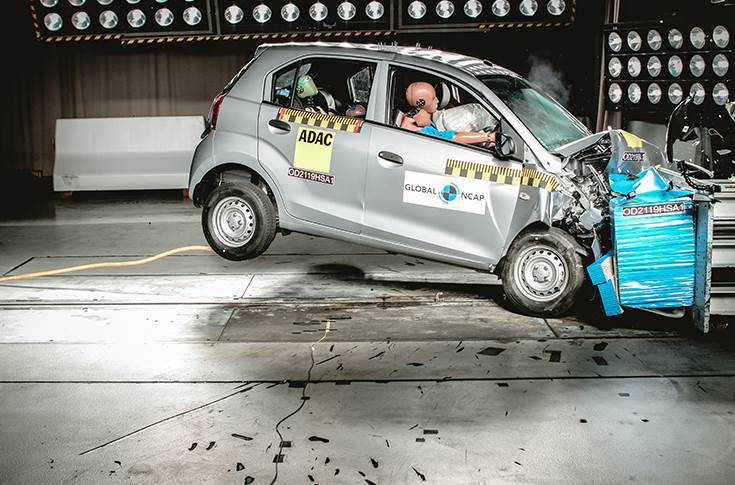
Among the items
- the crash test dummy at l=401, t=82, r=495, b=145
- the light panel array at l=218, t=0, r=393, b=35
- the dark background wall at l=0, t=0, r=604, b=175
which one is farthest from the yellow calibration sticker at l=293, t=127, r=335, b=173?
the dark background wall at l=0, t=0, r=604, b=175

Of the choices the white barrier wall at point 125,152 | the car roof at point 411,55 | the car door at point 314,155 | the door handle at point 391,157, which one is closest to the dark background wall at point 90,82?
the white barrier wall at point 125,152

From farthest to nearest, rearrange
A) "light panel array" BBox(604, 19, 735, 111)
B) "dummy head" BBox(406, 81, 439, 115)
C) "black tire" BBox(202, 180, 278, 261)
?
"light panel array" BBox(604, 19, 735, 111) < "black tire" BBox(202, 180, 278, 261) < "dummy head" BBox(406, 81, 439, 115)

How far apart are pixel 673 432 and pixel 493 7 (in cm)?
897

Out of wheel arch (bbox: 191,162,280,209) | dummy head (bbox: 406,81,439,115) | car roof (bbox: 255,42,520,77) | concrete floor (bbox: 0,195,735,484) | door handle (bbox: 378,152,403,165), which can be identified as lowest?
concrete floor (bbox: 0,195,735,484)

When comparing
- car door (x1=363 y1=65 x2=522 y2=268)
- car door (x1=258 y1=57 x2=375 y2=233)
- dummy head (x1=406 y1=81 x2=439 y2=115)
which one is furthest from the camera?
dummy head (x1=406 y1=81 x2=439 y2=115)

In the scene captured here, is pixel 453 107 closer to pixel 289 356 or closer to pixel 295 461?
pixel 289 356

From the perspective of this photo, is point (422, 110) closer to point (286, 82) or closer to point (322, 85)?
point (322, 85)

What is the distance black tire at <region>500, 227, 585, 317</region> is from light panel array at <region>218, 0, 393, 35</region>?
6849 millimetres

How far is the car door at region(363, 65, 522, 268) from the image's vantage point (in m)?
6.30

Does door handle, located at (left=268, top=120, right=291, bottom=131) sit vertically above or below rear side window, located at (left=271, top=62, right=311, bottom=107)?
below

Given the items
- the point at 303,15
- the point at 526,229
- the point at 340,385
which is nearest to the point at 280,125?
the point at 526,229

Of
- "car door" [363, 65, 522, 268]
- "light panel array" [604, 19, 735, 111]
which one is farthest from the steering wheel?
"light panel array" [604, 19, 735, 111]

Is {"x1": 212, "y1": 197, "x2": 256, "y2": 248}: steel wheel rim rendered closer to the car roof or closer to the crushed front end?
the car roof

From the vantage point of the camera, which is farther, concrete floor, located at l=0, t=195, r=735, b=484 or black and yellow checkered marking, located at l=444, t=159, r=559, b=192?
black and yellow checkered marking, located at l=444, t=159, r=559, b=192
